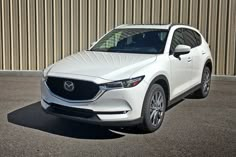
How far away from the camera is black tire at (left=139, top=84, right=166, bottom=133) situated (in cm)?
525

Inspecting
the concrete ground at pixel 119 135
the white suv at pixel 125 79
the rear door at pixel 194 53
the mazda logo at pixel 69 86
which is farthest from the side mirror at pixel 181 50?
the mazda logo at pixel 69 86

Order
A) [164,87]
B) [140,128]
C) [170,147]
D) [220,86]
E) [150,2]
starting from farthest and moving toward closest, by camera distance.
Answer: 1. [150,2]
2. [220,86]
3. [164,87]
4. [140,128]
5. [170,147]

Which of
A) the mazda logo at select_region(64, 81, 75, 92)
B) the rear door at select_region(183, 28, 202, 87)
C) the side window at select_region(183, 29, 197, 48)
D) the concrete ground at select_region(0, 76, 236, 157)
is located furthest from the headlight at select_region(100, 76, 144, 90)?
the side window at select_region(183, 29, 197, 48)

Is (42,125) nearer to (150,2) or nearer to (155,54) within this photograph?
(155,54)

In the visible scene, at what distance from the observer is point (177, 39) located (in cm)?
673

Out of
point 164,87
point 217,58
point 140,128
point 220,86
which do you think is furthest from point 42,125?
point 217,58

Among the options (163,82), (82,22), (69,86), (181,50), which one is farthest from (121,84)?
(82,22)

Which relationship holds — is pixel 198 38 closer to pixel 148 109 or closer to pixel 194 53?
pixel 194 53

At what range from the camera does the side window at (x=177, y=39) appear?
640 cm

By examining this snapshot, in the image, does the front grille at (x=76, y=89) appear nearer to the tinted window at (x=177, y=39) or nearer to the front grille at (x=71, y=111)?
the front grille at (x=71, y=111)

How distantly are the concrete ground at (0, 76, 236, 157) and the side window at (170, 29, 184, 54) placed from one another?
49.0 inches

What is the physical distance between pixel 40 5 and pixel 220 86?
558 centimetres

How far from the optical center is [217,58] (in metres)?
10.5

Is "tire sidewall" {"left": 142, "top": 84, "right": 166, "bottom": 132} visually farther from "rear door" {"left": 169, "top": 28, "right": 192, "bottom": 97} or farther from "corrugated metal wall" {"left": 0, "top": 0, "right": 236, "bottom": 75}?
"corrugated metal wall" {"left": 0, "top": 0, "right": 236, "bottom": 75}
